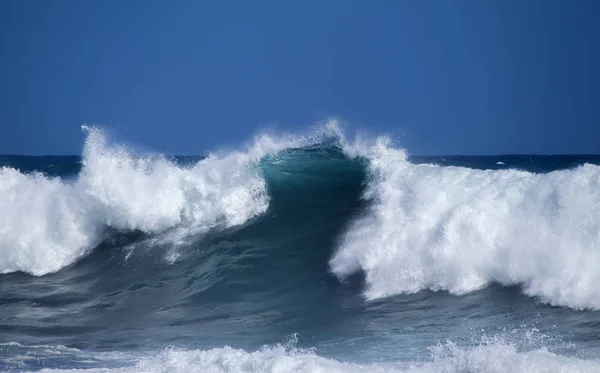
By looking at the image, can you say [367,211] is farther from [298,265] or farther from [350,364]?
[350,364]

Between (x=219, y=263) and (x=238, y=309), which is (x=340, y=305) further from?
(x=219, y=263)

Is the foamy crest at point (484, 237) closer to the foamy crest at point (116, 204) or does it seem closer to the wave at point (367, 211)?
the wave at point (367, 211)

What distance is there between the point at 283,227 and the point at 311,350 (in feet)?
19.0

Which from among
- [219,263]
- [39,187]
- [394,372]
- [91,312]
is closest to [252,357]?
[394,372]

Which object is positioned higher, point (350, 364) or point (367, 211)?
point (367, 211)

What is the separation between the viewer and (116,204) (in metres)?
13.5

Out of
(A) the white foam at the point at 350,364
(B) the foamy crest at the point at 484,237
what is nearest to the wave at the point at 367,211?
(B) the foamy crest at the point at 484,237

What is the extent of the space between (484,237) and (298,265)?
3582mm

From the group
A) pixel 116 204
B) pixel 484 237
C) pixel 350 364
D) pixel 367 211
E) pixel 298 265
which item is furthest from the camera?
pixel 116 204

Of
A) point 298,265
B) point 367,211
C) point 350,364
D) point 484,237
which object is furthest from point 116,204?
point 350,364

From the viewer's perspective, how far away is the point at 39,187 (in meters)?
14.4

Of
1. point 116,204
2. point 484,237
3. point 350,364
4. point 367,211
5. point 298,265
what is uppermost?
point 116,204

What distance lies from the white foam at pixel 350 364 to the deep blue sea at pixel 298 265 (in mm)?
25

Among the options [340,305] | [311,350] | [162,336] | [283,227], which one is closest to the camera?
[311,350]
